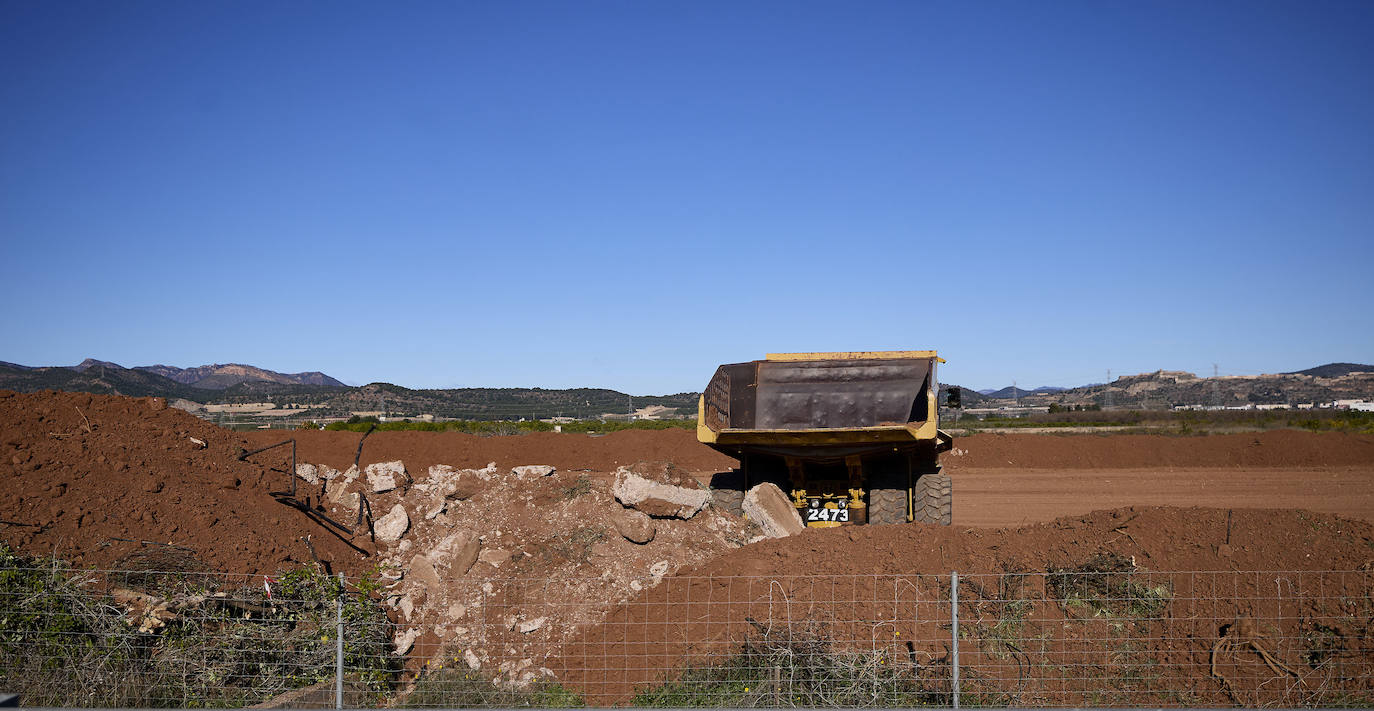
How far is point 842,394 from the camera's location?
38.1 feet

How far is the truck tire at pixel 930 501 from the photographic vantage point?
39.1 feet

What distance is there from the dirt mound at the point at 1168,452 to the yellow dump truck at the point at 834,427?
66.4 feet

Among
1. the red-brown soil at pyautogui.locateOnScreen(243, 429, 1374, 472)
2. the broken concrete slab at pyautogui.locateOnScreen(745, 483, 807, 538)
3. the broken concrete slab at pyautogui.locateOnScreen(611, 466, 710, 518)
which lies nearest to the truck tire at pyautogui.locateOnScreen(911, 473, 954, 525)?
the broken concrete slab at pyautogui.locateOnScreen(745, 483, 807, 538)

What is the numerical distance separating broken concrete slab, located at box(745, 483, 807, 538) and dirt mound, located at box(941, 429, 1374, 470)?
2089 centimetres

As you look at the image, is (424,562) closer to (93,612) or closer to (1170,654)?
(93,612)

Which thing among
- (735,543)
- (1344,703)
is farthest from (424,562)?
(1344,703)

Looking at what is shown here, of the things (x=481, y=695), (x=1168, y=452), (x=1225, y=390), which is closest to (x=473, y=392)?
(x=1168, y=452)

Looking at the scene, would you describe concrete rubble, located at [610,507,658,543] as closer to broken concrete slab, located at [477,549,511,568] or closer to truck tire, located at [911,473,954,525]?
broken concrete slab, located at [477,549,511,568]

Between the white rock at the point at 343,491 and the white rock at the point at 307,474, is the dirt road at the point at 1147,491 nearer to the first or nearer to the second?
the white rock at the point at 343,491

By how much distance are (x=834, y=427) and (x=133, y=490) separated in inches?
303

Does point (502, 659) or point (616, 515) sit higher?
point (616, 515)

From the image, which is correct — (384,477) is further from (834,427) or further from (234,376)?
(234,376)

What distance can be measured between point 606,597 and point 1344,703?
21.4ft

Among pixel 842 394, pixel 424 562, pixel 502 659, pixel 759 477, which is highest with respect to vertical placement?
pixel 842 394
